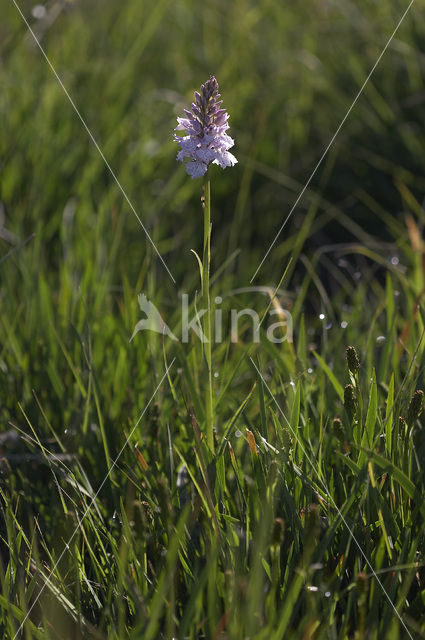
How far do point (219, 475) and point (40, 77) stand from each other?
2.34m

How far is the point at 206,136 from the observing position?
1131 mm

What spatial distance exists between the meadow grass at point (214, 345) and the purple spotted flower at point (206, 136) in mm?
341

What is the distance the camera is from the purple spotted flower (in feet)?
3.67

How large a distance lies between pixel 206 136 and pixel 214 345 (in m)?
0.79

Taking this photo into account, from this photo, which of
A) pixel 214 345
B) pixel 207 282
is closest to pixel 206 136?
pixel 207 282

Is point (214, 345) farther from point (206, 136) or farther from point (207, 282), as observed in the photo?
point (206, 136)

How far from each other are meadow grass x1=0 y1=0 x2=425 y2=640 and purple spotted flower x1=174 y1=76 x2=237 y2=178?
34cm

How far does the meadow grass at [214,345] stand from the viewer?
1.09 metres

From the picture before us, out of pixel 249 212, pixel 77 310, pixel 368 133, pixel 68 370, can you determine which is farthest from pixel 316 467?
pixel 368 133
